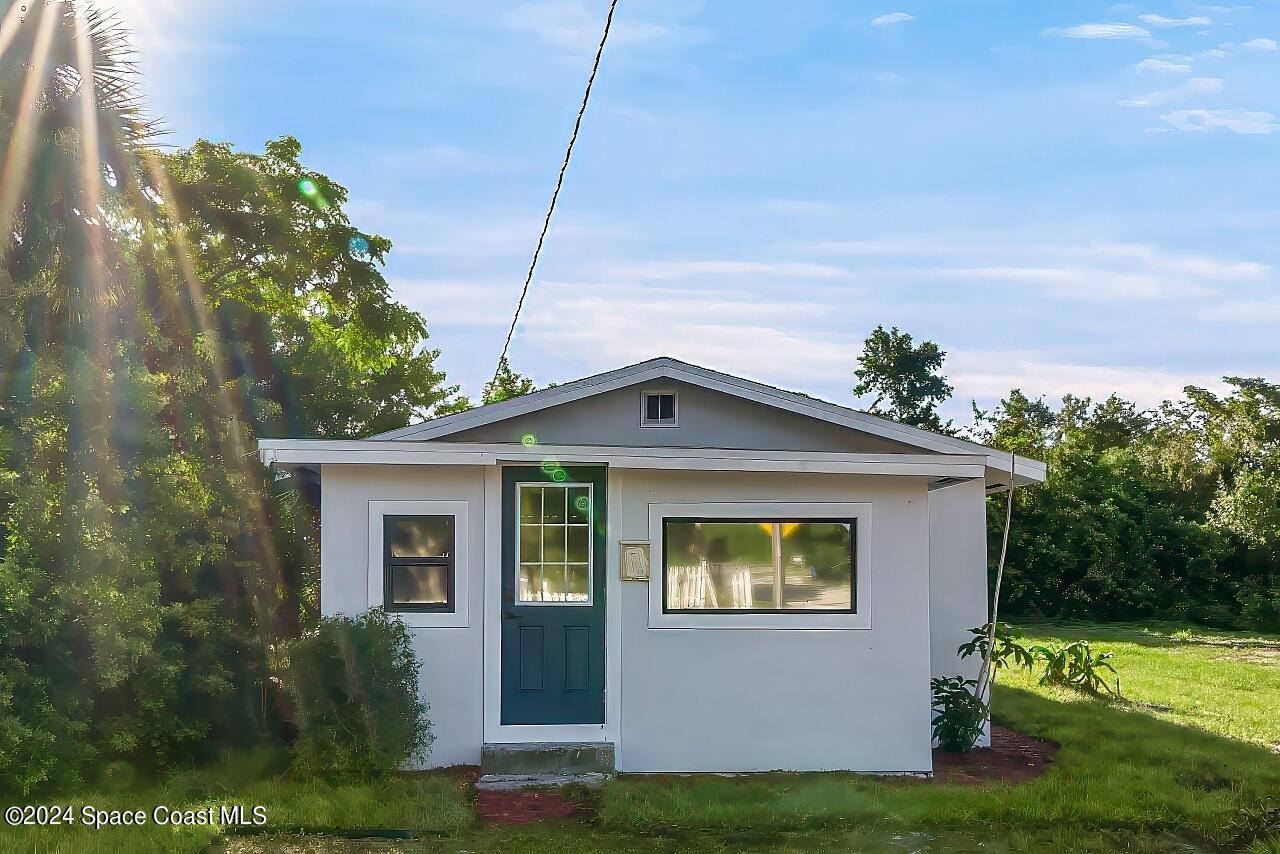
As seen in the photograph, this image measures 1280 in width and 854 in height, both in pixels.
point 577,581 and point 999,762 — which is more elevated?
point 577,581

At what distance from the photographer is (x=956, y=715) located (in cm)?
988

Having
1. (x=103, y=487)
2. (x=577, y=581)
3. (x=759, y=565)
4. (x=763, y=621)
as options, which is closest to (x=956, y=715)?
(x=763, y=621)

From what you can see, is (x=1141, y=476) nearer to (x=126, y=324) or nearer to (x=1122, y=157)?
(x=1122, y=157)

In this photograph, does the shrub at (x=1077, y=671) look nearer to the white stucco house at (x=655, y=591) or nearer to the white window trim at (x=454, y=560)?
the white stucco house at (x=655, y=591)

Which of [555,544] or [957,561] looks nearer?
[555,544]

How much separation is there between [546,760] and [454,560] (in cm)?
171

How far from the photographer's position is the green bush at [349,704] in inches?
325

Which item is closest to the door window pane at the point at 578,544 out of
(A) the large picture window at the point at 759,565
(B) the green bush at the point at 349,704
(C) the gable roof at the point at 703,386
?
(A) the large picture window at the point at 759,565

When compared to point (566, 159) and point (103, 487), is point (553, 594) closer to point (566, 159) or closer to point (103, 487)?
point (566, 159)

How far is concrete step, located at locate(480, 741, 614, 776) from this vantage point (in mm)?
8688

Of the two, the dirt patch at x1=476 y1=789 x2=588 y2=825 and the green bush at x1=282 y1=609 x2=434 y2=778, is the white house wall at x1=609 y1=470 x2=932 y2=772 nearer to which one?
the dirt patch at x1=476 y1=789 x2=588 y2=825

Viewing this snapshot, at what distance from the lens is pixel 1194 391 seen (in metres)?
30.1

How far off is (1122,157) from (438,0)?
318 inches

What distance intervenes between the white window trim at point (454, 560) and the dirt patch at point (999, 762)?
401 cm
